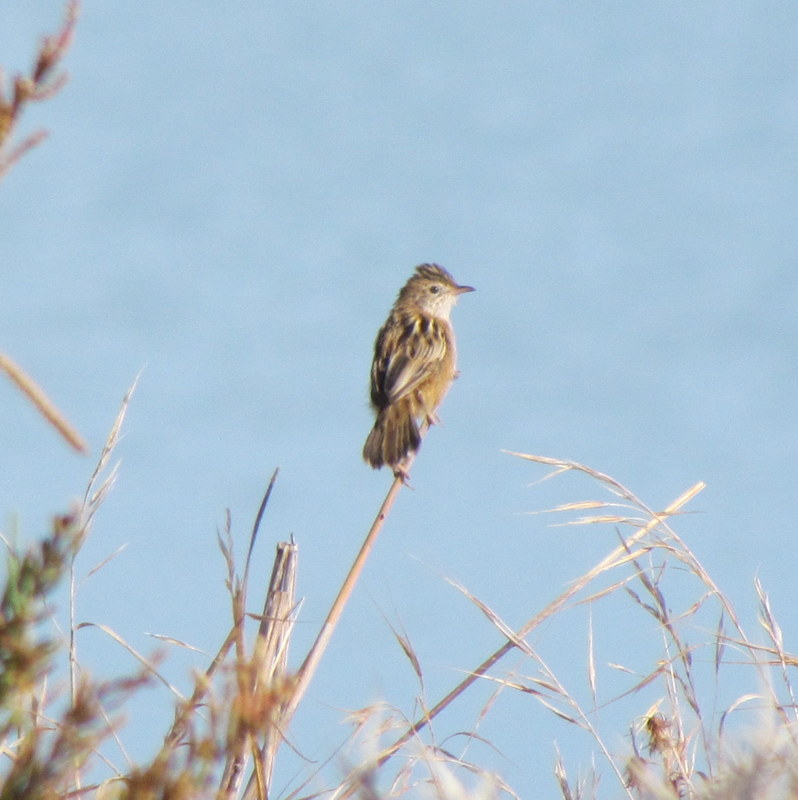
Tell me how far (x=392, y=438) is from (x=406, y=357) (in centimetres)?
95

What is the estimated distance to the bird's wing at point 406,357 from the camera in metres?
8.10

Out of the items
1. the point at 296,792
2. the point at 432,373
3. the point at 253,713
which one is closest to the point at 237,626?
the point at 296,792

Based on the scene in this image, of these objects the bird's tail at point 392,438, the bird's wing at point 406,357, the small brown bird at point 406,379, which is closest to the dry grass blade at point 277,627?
the small brown bird at point 406,379

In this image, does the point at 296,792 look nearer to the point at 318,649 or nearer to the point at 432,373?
the point at 318,649

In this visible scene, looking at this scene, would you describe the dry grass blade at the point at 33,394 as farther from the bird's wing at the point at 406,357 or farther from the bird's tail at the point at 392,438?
the bird's wing at the point at 406,357

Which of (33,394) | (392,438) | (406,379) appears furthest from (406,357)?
(33,394)

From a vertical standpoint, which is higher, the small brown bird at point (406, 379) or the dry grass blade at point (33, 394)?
the small brown bird at point (406, 379)

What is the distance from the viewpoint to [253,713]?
2.16 m

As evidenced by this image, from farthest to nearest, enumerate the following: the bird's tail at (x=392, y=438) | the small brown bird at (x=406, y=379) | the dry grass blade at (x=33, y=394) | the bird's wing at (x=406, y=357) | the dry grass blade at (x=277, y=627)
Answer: the bird's wing at (x=406, y=357)
the small brown bird at (x=406, y=379)
the bird's tail at (x=392, y=438)
the dry grass blade at (x=277, y=627)
the dry grass blade at (x=33, y=394)

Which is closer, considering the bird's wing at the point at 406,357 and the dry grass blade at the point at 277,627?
the dry grass blade at the point at 277,627

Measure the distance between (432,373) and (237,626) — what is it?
5.19 meters

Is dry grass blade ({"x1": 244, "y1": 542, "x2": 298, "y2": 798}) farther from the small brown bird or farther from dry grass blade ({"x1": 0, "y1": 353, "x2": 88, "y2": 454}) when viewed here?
the small brown bird

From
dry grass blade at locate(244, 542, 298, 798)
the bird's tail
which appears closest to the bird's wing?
the bird's tail

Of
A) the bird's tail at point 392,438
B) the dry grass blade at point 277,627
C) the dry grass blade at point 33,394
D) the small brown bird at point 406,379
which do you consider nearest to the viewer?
the dry grass blade at point 33,394
